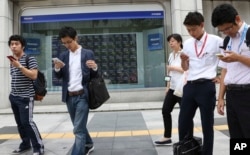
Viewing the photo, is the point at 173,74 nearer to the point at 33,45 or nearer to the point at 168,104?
the point at 168,104

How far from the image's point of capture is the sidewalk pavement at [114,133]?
571 centimetres

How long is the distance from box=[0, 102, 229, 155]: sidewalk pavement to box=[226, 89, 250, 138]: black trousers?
1962 mm

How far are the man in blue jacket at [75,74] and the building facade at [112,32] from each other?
30.6 ft

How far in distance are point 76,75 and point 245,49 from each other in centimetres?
246

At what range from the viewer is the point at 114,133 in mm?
7301

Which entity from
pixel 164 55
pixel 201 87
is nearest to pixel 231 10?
pixel 201 87

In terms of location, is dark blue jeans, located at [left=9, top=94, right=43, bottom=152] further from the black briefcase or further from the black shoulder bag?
the black briefcase

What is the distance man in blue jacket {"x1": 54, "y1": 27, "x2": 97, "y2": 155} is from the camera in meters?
4.73

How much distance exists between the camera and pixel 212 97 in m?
4.09

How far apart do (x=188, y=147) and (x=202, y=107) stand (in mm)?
489

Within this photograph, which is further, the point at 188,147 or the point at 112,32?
the point at 112,32

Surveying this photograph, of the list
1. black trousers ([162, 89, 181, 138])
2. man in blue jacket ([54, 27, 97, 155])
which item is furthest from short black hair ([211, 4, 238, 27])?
black trousers ([162, 89, 181, 138])

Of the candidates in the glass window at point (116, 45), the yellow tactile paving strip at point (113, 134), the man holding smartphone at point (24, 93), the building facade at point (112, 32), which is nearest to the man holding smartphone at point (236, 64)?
the man holding smartphone at point (24, 93)

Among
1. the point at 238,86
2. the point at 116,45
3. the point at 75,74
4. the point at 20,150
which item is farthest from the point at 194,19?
the point at 116,45
